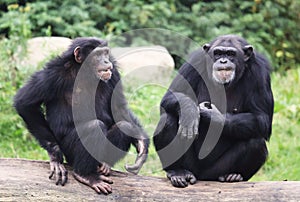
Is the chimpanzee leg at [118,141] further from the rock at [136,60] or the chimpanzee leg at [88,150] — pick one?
the rock at [136,60]

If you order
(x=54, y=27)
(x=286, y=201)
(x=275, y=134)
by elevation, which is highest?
(x=286, y=201)

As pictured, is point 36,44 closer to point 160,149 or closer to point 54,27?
point 54,27

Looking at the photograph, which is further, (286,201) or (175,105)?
(175,105)

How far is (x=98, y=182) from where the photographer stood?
5293 millimetres

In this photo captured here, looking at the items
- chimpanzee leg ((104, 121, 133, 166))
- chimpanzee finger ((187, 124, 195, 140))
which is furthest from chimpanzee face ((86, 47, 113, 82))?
chimpanzee finger ((187, 124, 195, 140))

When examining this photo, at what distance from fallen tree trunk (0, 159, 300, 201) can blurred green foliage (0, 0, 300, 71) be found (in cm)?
695

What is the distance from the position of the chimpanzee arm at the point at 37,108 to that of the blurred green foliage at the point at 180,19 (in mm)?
6316

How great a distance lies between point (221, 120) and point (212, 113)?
4.5 inches

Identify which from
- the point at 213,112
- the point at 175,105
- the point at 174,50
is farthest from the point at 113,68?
the point at 174,50

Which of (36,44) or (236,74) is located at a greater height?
(236,74)

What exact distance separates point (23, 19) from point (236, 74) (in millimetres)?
6445

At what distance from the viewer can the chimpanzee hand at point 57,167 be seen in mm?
5238

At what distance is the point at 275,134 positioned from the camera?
9.91m

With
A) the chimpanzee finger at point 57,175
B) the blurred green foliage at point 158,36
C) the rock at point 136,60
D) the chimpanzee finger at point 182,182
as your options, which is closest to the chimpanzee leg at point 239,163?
the chimpanzee finger at point 182,182
